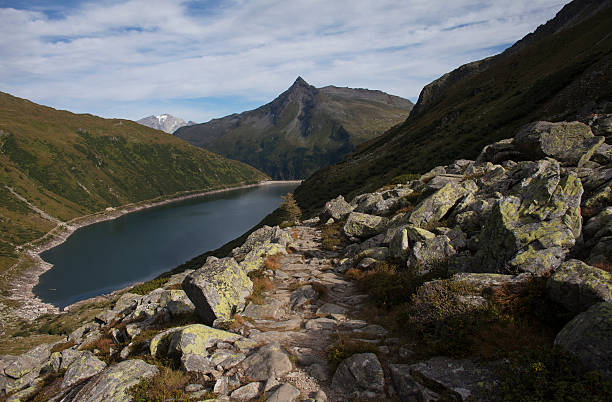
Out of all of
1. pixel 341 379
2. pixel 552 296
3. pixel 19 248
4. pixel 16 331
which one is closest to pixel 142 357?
pixel 341 379

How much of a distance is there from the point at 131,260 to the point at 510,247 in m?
146

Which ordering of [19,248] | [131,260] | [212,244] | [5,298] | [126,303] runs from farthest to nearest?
[19,248] < [212,244] < [131,260] < [5,298] < [126,303]

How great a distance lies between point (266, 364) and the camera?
9.47m

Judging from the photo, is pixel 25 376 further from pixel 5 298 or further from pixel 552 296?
pixel 5 298

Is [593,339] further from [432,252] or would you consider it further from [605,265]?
[432,252]

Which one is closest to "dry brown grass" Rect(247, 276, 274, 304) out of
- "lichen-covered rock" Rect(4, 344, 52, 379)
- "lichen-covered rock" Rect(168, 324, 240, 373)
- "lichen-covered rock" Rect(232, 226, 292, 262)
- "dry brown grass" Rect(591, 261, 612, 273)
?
"lichen-covered rock" Rect(168, 324, 240, 373)

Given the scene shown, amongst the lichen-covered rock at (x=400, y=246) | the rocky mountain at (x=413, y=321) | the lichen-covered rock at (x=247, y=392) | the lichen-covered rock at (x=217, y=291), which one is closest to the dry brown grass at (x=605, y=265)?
the rocky mountain at (x=413, y=321)

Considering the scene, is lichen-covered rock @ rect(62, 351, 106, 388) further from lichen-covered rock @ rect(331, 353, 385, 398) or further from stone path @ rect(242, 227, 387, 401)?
lichen-covered rock @ rect(331, 353, 385, 398)

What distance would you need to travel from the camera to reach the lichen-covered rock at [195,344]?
9.77 m

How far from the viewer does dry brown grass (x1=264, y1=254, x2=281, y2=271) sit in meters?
19.9

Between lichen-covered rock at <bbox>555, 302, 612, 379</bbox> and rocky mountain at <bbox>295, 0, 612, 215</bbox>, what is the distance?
143 ft

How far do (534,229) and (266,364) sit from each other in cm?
1125

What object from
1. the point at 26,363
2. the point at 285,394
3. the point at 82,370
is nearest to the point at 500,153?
the point at 285,394

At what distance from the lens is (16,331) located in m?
82.0
